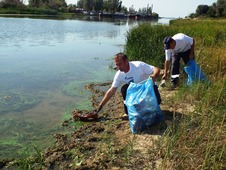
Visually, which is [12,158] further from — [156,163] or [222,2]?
[222,2]

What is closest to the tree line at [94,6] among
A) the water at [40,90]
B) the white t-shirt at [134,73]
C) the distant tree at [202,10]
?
the distant tree at [202,10]

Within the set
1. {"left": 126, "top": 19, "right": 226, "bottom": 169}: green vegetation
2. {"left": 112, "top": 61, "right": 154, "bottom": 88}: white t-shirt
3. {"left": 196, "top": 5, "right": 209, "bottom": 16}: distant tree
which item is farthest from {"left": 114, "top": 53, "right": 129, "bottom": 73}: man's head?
{"left": 196, "top": 5, "right": 209, "bottom": 16}: distant tree

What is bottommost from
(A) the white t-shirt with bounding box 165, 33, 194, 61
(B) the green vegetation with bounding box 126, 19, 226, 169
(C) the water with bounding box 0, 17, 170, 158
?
(C) the water with bounding box 0, 17, 170, 158

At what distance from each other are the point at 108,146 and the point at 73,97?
3.39 meters

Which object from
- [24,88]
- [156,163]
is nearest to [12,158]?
[156,163]

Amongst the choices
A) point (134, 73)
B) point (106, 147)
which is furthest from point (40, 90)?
point (106, 147)

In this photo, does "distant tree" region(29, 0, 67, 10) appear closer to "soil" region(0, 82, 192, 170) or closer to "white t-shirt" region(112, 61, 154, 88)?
"white t-shirt" region(112, 61, 154, 88)

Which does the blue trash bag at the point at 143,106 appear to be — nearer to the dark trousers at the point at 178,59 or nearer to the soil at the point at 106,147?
the soil at the point at 106,147

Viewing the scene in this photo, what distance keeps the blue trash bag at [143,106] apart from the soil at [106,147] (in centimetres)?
12

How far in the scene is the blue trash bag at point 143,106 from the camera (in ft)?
13.8

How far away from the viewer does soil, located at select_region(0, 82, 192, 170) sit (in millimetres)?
3520

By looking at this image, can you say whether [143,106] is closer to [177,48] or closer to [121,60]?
[121,60]

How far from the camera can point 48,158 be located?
3.84 metres

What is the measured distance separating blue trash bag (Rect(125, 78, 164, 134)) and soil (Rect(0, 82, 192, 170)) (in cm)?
12
